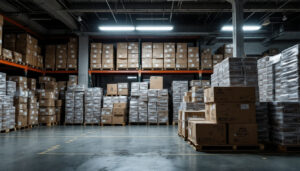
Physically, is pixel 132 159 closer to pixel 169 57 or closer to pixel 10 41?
pixel 169 57

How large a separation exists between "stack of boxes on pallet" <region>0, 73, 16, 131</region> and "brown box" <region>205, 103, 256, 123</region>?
24.8ft

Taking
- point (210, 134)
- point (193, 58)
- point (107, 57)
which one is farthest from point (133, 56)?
point (210, 134)

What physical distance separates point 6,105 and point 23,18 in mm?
4538

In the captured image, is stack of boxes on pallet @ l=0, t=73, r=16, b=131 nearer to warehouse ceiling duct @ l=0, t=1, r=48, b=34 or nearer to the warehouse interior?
the warehouse interior

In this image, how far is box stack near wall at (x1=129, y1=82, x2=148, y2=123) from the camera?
10.9 metres

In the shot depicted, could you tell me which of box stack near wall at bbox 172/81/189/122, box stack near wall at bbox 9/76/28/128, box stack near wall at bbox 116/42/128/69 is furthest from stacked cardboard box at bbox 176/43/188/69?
box stack near wall at bbox 9/76/28/128

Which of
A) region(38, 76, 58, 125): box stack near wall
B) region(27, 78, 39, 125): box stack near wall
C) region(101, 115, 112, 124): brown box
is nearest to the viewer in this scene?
region(27, 78, 39, 125): box stack near wall

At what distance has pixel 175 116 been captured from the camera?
11.0m

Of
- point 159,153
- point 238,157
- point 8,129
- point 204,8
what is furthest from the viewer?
point 204,8

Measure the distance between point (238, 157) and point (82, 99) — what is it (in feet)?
29.0

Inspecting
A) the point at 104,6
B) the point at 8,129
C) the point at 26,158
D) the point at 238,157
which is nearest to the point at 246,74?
the point at 238,157

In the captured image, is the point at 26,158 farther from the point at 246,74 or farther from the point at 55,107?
the point at 55,107

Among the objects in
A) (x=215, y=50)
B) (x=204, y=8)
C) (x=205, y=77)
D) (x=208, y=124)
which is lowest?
(x=208, y=124)

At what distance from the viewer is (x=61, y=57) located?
11.8 metres
